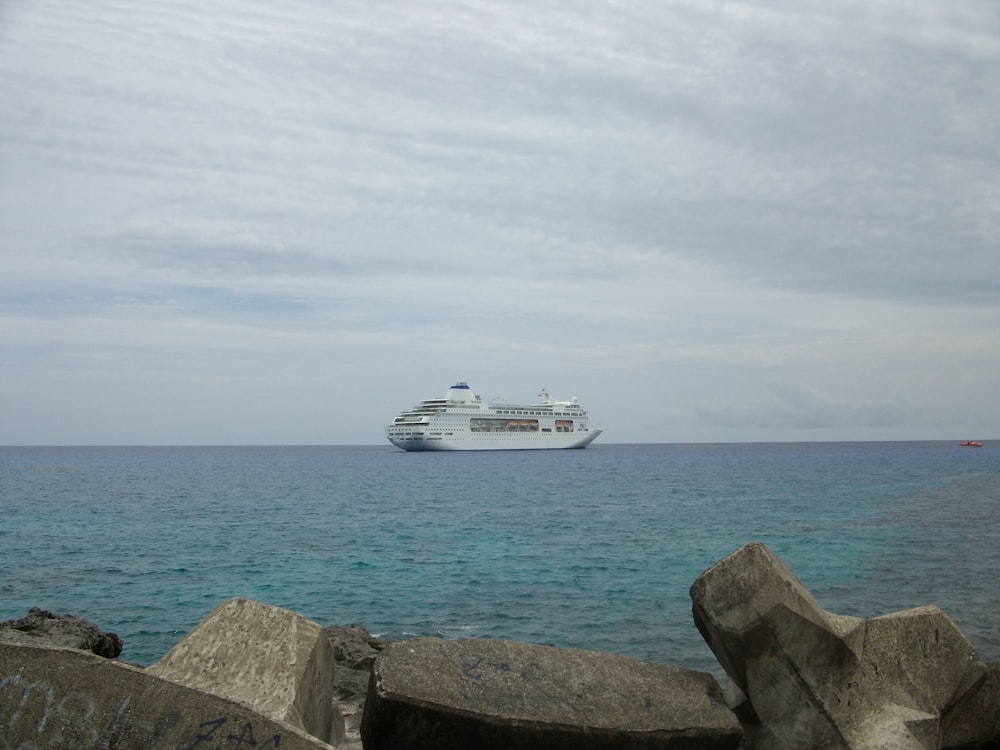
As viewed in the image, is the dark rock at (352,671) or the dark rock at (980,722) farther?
the dark rock at (352,671)

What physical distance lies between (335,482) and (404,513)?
25187mm

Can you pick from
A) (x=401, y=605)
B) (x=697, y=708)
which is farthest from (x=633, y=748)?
(x=401, y=605)

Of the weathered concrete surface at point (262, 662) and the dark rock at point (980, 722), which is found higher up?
the weathered concrete surface at point (262, 662)

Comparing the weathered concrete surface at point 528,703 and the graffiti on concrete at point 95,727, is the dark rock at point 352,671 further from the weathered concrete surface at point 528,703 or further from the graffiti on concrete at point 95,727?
the graffiti on concrete at point 95,727

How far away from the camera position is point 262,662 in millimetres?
4668

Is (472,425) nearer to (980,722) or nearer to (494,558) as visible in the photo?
(494,558)

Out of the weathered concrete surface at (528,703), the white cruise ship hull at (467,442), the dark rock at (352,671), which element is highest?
the white cruise ship hull at (467,442)

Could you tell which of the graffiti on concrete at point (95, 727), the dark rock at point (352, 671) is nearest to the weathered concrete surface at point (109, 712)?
the graffiti on concrete at point (95, 727)

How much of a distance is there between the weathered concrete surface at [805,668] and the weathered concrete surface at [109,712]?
251 cm

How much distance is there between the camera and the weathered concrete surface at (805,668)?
4.80 m

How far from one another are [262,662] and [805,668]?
10.1 feet

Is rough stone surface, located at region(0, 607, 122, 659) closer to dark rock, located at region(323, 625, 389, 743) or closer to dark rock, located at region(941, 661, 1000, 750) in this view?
dark rock, located at region(323, 625, 389, 743)

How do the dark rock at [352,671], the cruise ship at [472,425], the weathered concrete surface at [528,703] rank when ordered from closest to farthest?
1. the weathered concrete surface at [528,703]
2. the dark rock at [352,671]
3. the cruise ship at [472,425]

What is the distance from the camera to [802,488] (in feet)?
155
